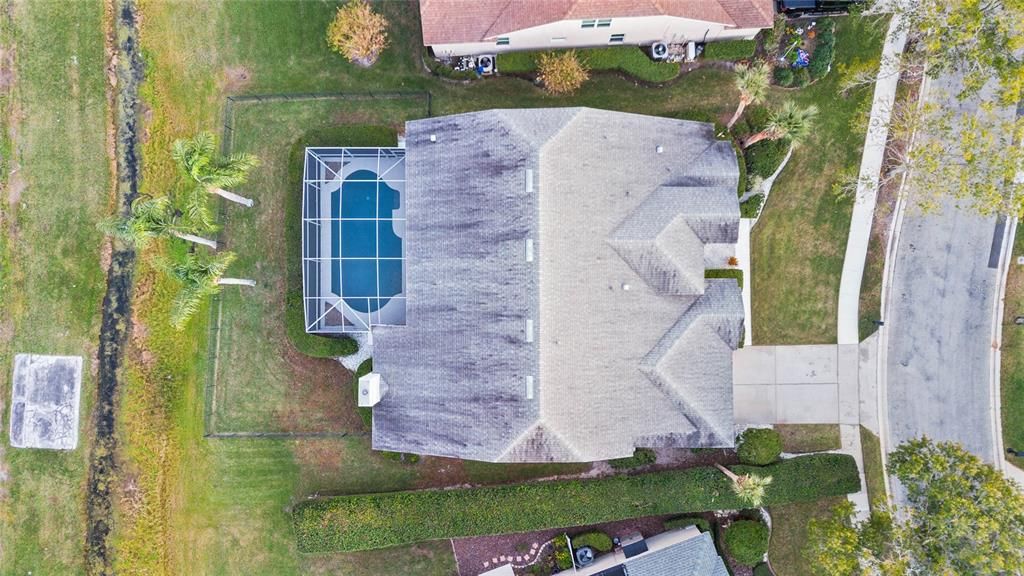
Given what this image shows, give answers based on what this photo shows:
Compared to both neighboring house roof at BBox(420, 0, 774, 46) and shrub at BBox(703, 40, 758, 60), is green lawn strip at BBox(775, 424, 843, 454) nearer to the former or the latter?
shrub at BBox(703, 40, 758, 60)

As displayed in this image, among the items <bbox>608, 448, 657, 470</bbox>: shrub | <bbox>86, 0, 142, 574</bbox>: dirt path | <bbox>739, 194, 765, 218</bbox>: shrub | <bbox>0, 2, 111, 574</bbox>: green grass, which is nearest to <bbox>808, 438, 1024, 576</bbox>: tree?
<bbox>608, 448, 657, 470</bbox>: shrub

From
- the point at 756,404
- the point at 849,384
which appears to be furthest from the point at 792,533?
the point at 849,384

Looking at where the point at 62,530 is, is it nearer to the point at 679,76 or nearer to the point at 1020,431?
the point at 679,76


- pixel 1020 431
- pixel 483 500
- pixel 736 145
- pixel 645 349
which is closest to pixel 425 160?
pixel 645 349

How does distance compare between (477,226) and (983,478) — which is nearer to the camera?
(983,478)

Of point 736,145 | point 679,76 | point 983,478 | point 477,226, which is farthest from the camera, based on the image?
point 679,76
